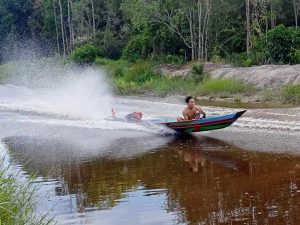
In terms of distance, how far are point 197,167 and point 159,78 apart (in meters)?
19.2

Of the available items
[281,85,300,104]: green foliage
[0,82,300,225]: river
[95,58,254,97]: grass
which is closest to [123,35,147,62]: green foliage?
[95,58,254,97]: grass

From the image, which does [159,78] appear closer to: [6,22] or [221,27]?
[221,27]

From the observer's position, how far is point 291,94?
1981cm


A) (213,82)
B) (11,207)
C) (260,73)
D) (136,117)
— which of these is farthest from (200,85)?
(11,207)

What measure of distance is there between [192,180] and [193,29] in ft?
76.3

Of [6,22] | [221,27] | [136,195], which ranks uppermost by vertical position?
[6,22]

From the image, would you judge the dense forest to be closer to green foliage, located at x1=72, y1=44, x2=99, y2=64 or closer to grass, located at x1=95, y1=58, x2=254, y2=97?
green foliage, located at x1=72, y1=44, x2=99, y2=64

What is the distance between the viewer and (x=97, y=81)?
33.3 metres

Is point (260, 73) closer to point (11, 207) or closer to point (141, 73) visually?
point (141, 73)

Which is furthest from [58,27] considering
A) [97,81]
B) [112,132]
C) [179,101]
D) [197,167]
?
[197,167]

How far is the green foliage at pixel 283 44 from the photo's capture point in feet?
82.3

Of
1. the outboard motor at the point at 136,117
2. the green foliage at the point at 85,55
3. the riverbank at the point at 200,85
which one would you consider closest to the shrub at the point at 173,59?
the riverbank at the point at 200,85

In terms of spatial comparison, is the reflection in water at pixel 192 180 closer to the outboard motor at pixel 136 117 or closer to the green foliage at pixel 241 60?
the outboard motor at pixel 136 117

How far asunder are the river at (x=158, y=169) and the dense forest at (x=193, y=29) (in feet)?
31.9
